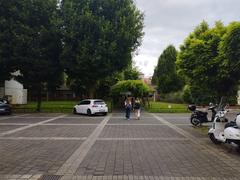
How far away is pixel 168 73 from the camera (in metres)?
59.1

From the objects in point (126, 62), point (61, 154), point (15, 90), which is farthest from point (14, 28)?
point (61, 154)

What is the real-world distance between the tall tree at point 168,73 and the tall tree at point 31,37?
32992 mm

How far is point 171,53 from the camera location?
61.1 metres

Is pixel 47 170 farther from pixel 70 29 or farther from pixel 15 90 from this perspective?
pixel 15 90

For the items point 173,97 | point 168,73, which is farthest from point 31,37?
point 168,73

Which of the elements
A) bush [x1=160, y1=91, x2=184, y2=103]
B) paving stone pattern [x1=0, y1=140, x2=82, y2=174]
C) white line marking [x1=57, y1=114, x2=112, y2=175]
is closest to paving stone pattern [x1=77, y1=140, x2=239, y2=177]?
white line marking [x1=57, y1=114, x2=112, y2=175]

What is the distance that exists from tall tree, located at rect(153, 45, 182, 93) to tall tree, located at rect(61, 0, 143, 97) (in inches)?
1182

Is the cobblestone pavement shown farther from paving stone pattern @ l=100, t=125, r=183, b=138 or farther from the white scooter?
paving stone pattern @ l=100, t=125, r=183, b=138

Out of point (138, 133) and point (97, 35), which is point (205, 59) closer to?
point (138, 133)

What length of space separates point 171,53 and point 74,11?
3667 centimetres

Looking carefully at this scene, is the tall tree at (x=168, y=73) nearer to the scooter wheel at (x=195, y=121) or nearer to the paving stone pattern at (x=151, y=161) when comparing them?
the scooter wheel at (x=195, y=121)

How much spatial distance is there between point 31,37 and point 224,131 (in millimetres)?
22084

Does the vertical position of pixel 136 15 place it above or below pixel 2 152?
above

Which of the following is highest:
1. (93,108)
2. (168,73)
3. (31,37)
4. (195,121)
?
(31,37)
